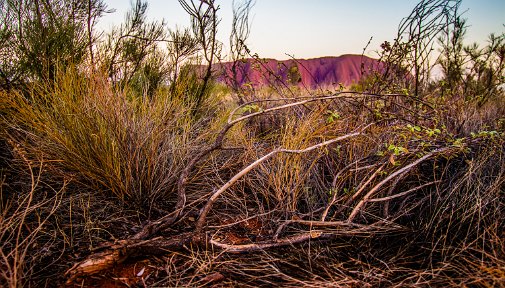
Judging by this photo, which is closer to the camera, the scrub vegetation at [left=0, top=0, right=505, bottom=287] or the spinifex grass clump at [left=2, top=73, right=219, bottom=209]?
the scrub vegetation at [left=0, top=0, right=505, bottom=287]

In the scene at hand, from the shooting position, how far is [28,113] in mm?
1626

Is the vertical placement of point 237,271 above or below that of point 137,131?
below

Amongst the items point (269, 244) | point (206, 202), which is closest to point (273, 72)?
point (206, 202)

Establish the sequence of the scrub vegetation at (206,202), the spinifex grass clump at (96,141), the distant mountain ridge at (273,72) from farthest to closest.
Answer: the distant mountain ridge at (273,72) → the spinifex grass clump at (96,141) → the scrub vegetation at (206,202)

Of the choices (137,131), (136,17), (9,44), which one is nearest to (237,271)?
(137,131)

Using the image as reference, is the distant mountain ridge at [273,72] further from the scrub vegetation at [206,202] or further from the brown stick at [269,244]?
the brown stick at [269,244]

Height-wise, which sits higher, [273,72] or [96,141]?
[273,72]

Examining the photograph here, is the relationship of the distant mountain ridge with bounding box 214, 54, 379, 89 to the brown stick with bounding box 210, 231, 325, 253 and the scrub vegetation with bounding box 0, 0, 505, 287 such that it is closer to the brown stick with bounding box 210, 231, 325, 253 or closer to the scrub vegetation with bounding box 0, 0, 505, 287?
the scrub vegetation with bounding box 0, 0, 505, 287

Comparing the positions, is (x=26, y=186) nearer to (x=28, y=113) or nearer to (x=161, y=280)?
(x=28, y=113)

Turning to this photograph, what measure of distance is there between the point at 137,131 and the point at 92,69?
47 cm

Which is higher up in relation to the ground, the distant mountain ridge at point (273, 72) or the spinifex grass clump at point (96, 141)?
the distant mountain ridge at point (273, 72)

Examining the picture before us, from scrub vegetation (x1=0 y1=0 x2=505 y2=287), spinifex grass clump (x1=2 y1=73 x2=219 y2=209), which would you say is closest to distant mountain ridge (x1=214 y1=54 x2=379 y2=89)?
scrub vegetation (x1=0 y1=0 x2=505 y2=287)

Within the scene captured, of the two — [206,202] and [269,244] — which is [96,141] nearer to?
[206,202]

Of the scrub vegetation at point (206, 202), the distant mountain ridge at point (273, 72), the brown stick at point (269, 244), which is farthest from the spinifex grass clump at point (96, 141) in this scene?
the distant mountain ridge at point (273, 72)
